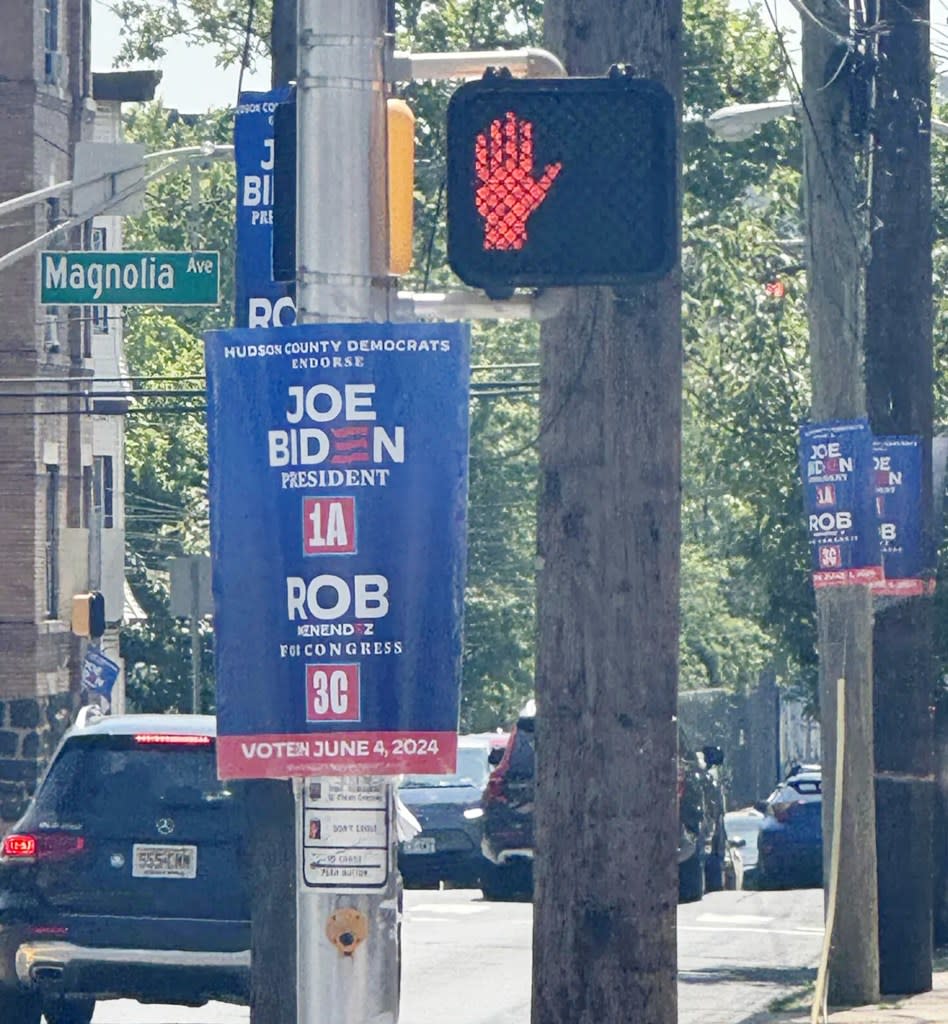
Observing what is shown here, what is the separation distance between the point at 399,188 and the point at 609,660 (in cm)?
167

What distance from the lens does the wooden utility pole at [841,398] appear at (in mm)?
14164

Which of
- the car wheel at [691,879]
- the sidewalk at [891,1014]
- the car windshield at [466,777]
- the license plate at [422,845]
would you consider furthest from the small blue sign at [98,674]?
the sidewalk at [891,1014]

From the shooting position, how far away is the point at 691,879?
22.4 metres

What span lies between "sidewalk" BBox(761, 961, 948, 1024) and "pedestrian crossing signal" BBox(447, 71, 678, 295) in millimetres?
7708

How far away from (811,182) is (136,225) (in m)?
46.1

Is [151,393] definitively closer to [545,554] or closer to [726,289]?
[726,289]

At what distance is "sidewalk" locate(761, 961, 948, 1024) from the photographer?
13242 mm

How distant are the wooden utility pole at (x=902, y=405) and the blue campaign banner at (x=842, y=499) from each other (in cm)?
139

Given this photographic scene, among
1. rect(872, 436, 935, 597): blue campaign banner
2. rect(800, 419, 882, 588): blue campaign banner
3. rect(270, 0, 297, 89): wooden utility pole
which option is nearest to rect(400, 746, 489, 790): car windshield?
rect(872, 436, 935, 597): blue campaign banner

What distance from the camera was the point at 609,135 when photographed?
20.3 feet

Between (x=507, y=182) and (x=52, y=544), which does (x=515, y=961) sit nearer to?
(x=507, y=182)

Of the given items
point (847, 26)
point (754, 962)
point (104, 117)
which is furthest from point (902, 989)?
point (104, 117)

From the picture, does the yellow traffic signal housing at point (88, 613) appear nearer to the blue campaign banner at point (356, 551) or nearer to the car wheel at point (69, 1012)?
the car wheel at point (69, 1012)

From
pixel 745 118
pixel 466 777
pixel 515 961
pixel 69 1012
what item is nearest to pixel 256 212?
pixel 69 1012
